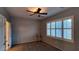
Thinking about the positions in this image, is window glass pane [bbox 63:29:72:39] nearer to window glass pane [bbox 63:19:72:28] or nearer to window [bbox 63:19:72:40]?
window [bbox 63:19:72:40]

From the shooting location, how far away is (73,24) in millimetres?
3799

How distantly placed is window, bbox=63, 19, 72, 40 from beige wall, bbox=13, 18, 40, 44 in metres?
3.95

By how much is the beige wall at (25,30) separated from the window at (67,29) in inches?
156

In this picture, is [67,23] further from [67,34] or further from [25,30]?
[25,30]

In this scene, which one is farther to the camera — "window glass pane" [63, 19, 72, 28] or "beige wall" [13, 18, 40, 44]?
"beige wall" [13, 18, 40, 44]

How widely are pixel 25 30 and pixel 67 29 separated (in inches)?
167

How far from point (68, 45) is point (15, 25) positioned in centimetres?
458

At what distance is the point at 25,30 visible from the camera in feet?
24.7

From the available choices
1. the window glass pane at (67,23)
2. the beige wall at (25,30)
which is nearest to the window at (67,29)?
the window glass pane at (67,23)

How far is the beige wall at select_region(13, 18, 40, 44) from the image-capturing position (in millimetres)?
6971

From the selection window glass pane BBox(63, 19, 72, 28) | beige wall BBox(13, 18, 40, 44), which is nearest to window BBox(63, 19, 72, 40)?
window glass pane BBox(63, 19, 72, 28)

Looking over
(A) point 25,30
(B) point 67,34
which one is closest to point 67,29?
(B) point 67,34
